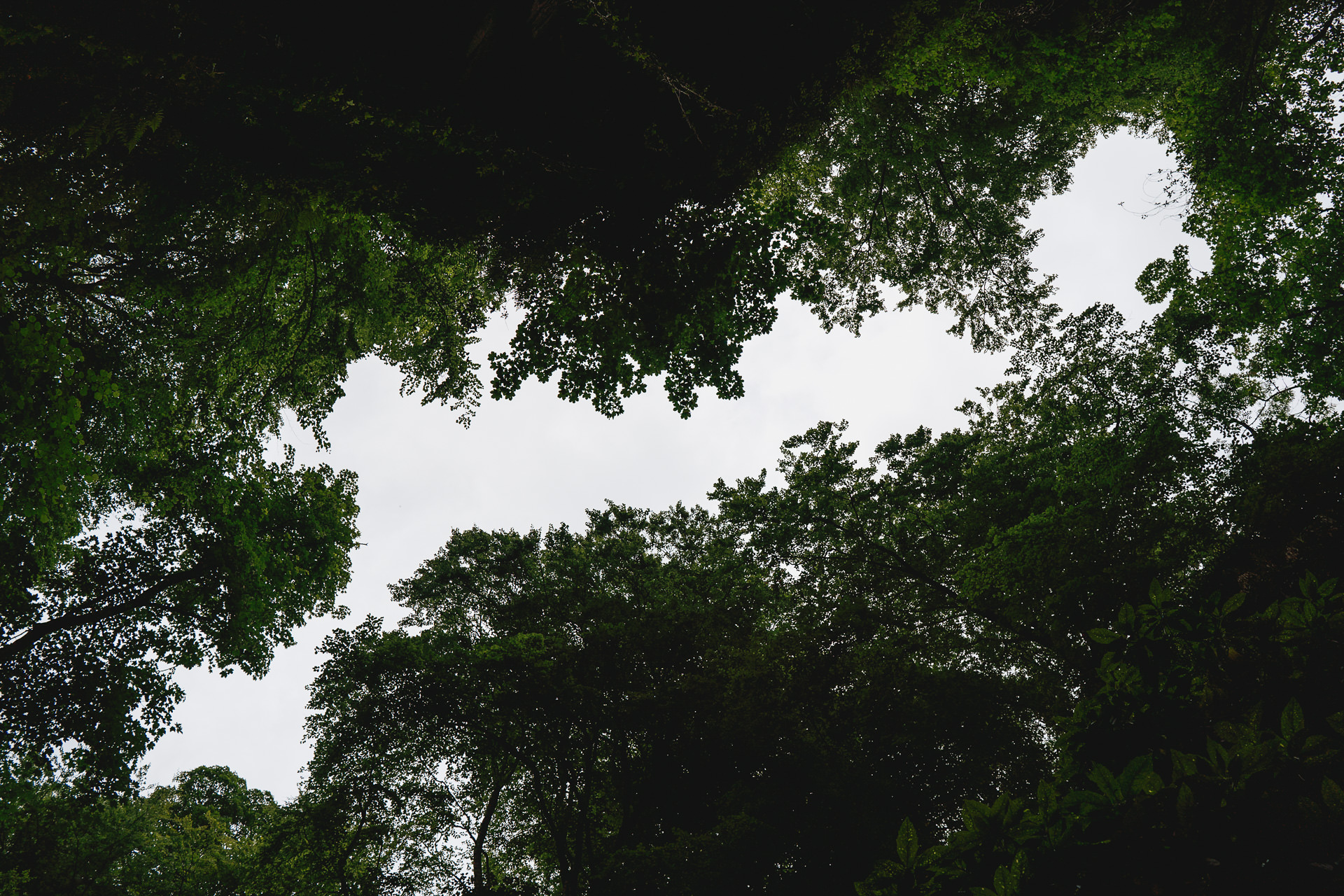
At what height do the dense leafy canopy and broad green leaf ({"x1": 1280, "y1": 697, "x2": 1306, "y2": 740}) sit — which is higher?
the dense leafy canopy

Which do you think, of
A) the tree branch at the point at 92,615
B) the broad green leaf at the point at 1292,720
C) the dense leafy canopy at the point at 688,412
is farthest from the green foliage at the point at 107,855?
the broad green leaf at the point at 1292,720

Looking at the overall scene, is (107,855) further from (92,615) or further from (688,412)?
(688,412)

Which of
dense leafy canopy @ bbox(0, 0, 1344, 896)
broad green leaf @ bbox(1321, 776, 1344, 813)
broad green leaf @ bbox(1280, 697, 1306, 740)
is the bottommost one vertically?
broad green leaf @ bbox(1321, 776, 1344, 813)

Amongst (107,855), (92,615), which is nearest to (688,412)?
(92,615)

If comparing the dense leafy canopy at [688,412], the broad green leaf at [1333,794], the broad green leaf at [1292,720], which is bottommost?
the broad green leaf at [1333,794]

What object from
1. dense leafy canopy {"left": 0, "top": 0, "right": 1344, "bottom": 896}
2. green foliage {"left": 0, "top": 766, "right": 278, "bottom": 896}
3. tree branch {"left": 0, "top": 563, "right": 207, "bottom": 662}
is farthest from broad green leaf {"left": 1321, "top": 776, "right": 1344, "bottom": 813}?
green foliage {"left": 0, "top": 766, "right": 278, "bottom": 896}

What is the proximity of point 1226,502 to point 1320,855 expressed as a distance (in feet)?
39.6

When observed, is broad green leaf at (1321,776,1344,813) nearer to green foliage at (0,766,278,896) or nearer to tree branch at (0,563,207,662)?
tree branch at (0,563,207,662)

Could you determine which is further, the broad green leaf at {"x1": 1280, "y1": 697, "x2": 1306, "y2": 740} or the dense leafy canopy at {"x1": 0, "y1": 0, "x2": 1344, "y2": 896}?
the dense leafy canopy at {"x1": 0, "y1": 0, "x2": 1344, "y2": 896}

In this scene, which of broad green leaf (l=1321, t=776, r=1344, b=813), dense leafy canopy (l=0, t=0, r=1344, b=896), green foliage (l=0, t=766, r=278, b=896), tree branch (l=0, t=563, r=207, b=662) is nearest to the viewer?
broad green leaf (l=1321, t=776, r=1344, b=813)

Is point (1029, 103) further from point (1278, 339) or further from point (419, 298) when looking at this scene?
point (419, 298)

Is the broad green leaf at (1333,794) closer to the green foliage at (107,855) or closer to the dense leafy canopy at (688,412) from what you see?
the dense leafy canopy at (688,412)

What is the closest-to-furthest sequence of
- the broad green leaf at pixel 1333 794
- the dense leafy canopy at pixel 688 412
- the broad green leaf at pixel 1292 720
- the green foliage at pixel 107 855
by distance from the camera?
1. the broad green leaf at pixel 1333 794
2. the broad green leaf at pixel 1292 720
3. the dense leafy canopy at pixel 688 412
4. the green foliage at pixel 107 855

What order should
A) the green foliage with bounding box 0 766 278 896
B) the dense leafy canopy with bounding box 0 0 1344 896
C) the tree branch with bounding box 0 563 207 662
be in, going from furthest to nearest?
1. the green foliage with bounding box 0 766 278 896
2. the tree branch with bounding box 0 563 207 662
3. the dense leafy canopy with bounding box 0 0 1344 896
